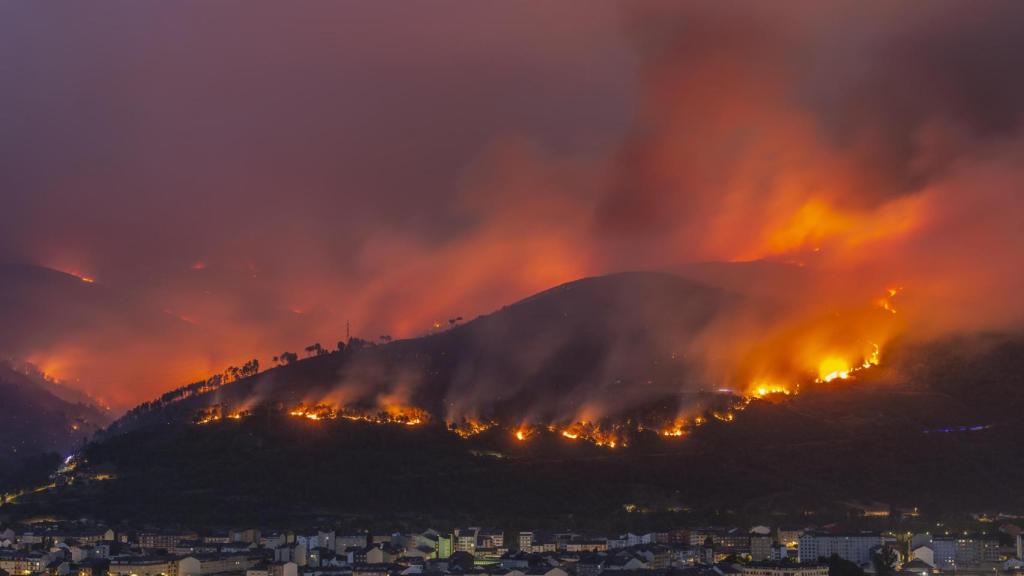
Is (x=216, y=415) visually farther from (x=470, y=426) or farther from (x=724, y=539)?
(x=724, y=539)

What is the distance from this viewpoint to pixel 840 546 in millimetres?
63188

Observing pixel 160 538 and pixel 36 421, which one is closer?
pixel 160 538

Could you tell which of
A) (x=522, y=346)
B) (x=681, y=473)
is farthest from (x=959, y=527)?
(x=522, y=346)

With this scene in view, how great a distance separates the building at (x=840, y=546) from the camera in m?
62.5

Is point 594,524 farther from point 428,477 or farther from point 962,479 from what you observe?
point 962,479

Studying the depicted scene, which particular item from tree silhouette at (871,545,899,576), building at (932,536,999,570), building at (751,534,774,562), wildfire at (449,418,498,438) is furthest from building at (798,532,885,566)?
wildfire at (449,418,498,438)

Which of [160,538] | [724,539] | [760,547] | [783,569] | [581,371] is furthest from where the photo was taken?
[581,371]

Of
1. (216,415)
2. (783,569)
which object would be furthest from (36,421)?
(783,569)

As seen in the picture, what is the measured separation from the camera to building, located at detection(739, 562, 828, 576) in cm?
5631

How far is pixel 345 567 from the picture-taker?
6150cm

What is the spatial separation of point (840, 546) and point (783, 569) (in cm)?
727

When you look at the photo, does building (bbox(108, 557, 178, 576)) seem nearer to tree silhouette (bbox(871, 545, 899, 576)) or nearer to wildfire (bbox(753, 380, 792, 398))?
tree silhouette (bbox(871, 545, 899, 576))

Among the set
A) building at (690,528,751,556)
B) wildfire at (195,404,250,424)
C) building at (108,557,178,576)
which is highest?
wildfire at (195,404,250,424)

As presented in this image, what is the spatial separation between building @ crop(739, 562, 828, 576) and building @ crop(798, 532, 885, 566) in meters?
3.42
